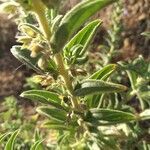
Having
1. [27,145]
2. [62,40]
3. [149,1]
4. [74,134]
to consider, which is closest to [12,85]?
[27,145]

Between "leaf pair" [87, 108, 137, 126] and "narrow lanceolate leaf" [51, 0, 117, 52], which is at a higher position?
"narrow lanceolate leaf" [51, 0, 117, 52]

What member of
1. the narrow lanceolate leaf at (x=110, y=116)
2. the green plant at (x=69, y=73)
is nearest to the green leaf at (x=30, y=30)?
the green plant at (x=69, y=73)

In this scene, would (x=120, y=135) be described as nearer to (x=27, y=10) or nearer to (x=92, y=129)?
(x=92, y=129)

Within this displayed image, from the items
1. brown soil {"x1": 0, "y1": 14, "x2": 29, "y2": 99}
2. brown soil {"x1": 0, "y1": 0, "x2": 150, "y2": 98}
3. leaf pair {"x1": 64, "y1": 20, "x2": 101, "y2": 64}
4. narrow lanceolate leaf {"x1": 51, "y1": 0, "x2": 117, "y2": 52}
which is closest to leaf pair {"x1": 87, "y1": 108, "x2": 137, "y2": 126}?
leaf pair {"x1": 64, "y1": 20, "x2": 101, "y2": 64}

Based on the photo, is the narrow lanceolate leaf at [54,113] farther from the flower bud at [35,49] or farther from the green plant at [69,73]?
the flower bud at [35,49]

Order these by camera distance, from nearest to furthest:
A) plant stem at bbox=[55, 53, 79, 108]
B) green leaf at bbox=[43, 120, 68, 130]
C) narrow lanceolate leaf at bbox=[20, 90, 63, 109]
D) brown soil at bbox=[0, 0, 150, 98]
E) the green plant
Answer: the green plant < plant stem at bbox=[55, 53, 79, 108] < narrow lanceolate leaf at bbox=[20, 90, 63, 109] < green leaf at bbox=[43, 120, 68, 130] < brown soil at bbox=[0, 0, 150, 98]

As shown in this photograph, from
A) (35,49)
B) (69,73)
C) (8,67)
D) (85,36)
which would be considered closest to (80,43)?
(85,36)

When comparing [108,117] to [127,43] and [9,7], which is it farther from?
[127,43]

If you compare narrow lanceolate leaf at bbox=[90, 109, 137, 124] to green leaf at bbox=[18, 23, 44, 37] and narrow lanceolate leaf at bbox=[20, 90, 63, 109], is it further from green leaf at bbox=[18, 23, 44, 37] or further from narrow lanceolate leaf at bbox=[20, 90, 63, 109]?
green leaf at bbox=[18, 23, 44, 37]

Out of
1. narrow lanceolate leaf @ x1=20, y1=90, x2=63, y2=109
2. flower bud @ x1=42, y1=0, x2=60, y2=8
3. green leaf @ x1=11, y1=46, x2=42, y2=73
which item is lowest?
narrow lanceolate leaf @ x1=20, y1=90, x2=63, y2=109
